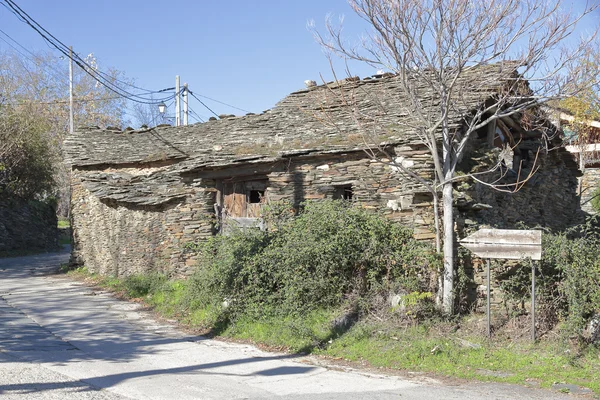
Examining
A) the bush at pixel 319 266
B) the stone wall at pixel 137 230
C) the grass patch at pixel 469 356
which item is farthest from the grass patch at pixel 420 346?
the stone wall at pixel 137 230

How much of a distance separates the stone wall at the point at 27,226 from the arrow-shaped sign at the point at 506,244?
21650mm

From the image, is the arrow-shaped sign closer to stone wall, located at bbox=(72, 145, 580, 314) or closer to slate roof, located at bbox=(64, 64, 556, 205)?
stone wall, located at bbox=(72, 145, 580, 314)

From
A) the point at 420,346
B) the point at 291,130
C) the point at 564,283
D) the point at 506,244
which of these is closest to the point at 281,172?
the point at 291,130

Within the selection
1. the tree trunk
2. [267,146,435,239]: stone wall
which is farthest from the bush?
[267,146,435,239]: stone wall

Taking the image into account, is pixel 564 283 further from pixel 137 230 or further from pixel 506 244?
pixel 137 230

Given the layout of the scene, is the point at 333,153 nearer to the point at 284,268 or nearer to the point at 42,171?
the point at 284,268

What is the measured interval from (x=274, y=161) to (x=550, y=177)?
7736mm

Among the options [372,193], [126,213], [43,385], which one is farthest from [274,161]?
[43,385]

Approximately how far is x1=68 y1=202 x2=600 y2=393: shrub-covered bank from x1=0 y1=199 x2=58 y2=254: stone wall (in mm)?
15860

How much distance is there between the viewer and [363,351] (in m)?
8.36

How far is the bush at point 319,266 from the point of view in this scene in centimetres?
984

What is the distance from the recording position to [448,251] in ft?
30.5

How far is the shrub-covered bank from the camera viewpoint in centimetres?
758

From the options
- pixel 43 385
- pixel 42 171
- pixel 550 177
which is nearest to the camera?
pixel 43 385
